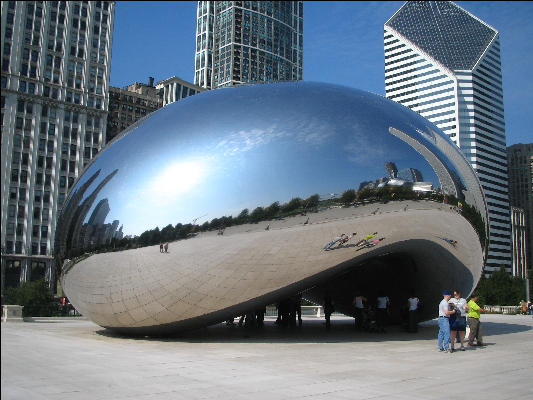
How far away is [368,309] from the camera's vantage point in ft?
49.8

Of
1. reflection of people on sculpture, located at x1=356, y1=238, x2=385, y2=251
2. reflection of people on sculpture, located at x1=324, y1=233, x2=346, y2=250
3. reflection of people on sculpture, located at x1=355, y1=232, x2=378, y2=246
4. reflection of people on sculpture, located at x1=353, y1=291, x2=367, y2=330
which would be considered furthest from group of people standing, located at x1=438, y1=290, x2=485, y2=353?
reflection of people on sculpture, located at x1=353, y1=291, x2=367, y2=330

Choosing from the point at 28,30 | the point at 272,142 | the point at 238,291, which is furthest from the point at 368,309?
the point at 28,30

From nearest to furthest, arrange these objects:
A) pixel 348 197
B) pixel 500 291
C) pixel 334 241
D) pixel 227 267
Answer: pixel 227 267 → pixel 348 197 → pixel 334 241 → pixel 500 291

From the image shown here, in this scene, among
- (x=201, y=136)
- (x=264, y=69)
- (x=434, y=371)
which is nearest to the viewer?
(x=434, y=371)

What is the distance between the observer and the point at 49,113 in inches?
3666

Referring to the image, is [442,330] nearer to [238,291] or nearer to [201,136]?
[238,291]

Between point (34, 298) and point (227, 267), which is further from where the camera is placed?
point (34, 298)

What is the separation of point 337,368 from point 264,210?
10.5ft

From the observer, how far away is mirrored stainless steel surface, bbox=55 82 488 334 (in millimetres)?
10250

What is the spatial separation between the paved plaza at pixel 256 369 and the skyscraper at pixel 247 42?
539 feet

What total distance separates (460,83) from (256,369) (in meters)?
173

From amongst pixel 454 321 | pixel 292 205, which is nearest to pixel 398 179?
pixel 292 205

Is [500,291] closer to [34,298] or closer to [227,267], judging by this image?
[34,298]

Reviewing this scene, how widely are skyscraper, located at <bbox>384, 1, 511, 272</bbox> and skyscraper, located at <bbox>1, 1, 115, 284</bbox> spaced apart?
103504mm
